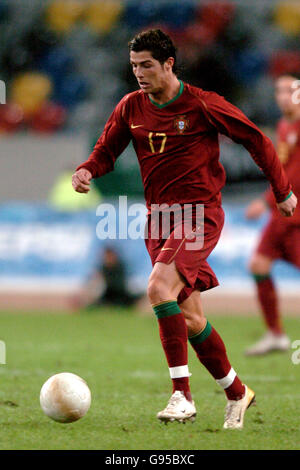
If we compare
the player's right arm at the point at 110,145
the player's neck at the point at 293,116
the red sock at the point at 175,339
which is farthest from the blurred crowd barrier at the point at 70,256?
the red sock at the point at 175,339

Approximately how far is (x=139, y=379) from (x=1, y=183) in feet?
30.0

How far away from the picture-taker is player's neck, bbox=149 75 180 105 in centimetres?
463

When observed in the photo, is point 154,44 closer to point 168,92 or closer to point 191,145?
point 168,92

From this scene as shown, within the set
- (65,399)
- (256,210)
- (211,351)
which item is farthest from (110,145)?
(256,210)

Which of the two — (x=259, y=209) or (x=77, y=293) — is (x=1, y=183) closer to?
(x=77, y=293)

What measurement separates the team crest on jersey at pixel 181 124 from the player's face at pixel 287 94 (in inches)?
117

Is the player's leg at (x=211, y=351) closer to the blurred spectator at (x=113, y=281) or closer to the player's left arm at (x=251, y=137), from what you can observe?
the player's left arm at (x=251, y=137)

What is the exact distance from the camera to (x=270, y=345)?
7.64 m

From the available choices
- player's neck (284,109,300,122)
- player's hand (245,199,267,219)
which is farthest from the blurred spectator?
player's neck (284,109,300,122)

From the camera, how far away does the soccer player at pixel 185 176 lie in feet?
14.6

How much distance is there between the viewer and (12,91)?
613 inches

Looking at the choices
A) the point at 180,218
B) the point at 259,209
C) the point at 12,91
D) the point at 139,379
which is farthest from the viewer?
the point at 12,91

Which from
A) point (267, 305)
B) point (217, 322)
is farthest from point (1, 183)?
point (267, 305)

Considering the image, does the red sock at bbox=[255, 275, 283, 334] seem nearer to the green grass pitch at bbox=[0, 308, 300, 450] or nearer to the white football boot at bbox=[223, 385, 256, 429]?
the green grass pitch at bbox=[0, 308, 300, 450]
